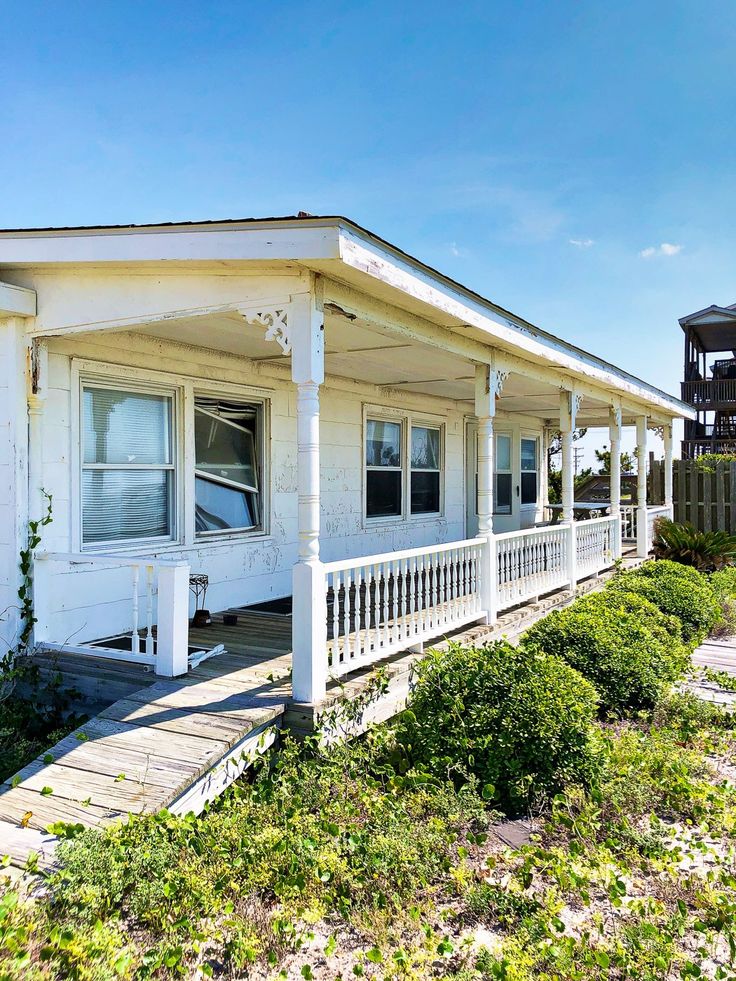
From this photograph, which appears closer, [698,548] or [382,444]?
[382,444]

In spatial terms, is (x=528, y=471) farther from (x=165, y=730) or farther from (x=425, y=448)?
(x=165, y=730)

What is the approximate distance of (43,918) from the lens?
2.56 metres

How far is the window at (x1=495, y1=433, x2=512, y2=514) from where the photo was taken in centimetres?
1300

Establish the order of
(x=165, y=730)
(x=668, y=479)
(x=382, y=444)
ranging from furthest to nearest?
(x=668, y=479) → (x=382, y=444) → (x=165, y=730)

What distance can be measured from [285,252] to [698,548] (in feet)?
34.1

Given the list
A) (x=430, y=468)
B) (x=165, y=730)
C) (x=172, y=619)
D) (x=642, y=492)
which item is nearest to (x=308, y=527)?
(x=172, y=619)

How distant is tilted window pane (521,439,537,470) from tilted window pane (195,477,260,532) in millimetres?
7936

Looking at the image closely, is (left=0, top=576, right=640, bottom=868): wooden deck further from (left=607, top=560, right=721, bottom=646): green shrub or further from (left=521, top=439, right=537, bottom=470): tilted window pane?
(left=521, top=439, right=537, bottom=470): tilted window pane

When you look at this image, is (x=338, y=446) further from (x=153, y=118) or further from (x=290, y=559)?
(x=153, y=118)

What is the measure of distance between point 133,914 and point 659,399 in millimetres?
11654

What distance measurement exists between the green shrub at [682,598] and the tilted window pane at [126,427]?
543 centimetres

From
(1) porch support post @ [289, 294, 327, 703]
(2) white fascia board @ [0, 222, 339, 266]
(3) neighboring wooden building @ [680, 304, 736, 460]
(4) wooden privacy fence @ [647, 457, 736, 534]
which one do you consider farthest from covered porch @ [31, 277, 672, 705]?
(3) neighboring wooden building @ [680, 304, 736, 460]

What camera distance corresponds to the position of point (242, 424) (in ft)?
23.6

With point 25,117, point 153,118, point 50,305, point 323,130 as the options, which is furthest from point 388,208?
point 50,305
